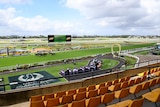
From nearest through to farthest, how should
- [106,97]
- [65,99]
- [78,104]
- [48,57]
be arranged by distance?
[78,104] < [106,97] < [65,99] < [48,57]

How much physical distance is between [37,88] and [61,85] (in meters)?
1.04

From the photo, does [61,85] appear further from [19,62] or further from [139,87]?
[19,62]

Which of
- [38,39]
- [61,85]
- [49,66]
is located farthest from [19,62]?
[61,85]

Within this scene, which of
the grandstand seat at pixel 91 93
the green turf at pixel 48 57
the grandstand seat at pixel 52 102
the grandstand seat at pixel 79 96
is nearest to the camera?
the grandstand seat at pixel 52 102

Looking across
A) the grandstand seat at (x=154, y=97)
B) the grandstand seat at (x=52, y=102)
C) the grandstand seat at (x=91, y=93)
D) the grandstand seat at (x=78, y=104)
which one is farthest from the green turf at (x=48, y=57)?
the grandstand seat at (x=154, y=97)

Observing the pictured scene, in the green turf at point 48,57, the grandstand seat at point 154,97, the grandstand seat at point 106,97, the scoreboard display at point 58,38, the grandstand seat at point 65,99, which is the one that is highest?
the scoreboard display at point 58,38

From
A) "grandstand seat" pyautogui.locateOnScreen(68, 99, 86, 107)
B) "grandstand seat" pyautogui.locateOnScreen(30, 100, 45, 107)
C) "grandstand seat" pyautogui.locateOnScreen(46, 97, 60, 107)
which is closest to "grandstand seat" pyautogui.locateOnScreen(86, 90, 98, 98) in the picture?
"grandstand seat" pyautogui.locateOnScreen(46, 97, 60, 107)

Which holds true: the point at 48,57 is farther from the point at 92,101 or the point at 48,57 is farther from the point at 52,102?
the point at 92,101

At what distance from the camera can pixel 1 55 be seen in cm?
4200

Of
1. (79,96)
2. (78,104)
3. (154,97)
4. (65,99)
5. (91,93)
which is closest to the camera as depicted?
(78,104)

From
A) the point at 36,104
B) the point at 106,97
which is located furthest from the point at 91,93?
the point at 36,104

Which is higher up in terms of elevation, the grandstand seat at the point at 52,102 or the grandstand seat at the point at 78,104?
the grandstand seat at the point at 78,104

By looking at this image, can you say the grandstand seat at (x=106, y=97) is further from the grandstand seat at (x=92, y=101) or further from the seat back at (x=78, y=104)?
the seat back at (x=78, y=104)

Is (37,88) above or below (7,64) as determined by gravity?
above
